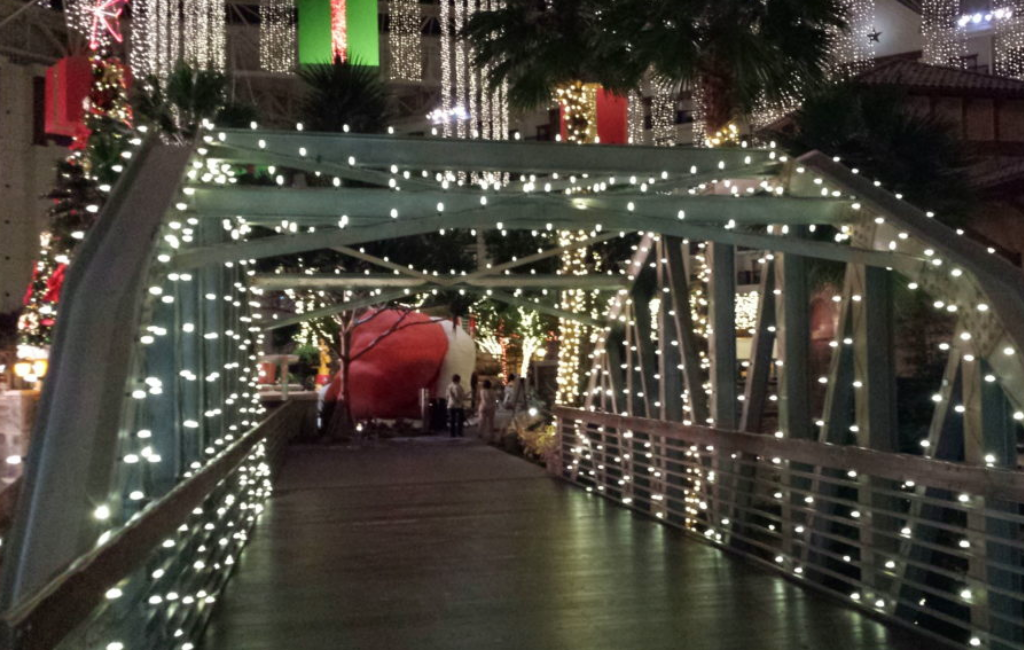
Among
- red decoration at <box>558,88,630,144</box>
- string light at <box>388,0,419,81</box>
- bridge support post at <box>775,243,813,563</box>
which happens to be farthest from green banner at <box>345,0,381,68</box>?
bridge support post at <box>775,243,813,563</box>

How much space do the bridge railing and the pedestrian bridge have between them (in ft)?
0.10

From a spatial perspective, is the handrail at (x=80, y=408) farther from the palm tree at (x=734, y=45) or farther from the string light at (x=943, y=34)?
the string light at (x=943, y=34)

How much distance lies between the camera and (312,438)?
90.0ft

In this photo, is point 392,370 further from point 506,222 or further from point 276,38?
point 506,222

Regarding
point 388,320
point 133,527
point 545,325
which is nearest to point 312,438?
point 388,320

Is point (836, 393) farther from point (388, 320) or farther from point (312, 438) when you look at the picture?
point (388, 320)

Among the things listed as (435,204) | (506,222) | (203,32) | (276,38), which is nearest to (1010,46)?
(276,38)

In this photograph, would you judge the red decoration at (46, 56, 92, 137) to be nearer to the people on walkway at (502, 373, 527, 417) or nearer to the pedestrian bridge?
the people on walkway at (502, 373, 527, 417)

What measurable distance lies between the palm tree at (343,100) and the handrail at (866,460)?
13.1m

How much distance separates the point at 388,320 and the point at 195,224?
2380 centimetres

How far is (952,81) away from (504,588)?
2410 centimetres

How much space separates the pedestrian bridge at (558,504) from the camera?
5348 millimetres

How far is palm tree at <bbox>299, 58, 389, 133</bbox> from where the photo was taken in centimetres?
2352

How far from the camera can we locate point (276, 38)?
33.3 metres
